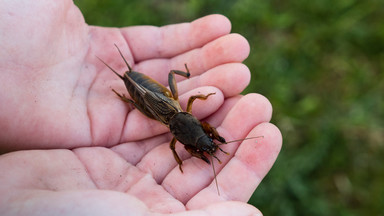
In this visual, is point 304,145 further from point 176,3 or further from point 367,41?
point 176,3

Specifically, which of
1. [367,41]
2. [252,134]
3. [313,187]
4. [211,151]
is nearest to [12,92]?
[211,151]

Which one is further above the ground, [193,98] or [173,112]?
[193,98]

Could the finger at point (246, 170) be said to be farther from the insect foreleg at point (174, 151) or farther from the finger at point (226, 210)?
the insect foreleg at point (174, 151)

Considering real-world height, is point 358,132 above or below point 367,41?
below

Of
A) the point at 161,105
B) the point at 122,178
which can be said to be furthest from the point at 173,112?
the point at 122,178

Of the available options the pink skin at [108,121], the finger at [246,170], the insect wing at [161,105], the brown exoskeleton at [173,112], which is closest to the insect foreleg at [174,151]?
the brown exoskeleton at [173,112]

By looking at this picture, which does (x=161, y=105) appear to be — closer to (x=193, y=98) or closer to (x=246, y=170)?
(x=193, y=98)
